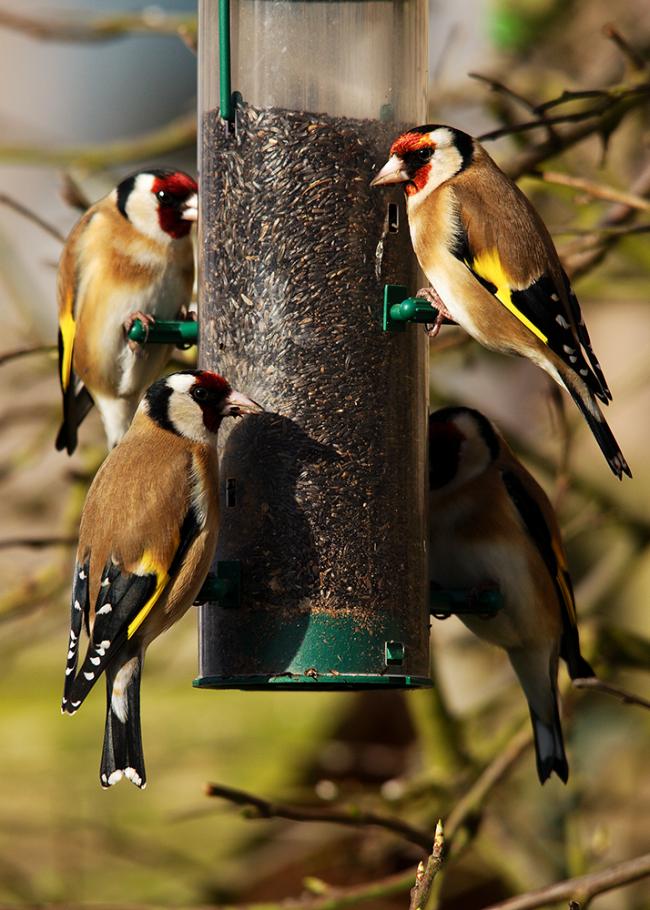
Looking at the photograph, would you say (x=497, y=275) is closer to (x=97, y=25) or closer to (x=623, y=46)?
(x=623, y=46)


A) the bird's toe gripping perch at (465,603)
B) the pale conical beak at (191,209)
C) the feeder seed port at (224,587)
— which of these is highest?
the pale conical beak at (191,209)

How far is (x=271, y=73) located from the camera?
5.14m

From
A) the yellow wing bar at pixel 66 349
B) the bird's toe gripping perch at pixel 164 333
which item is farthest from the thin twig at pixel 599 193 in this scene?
the yellow wing bar at pixel 66 349

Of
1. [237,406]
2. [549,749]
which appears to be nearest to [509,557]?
[549,749]

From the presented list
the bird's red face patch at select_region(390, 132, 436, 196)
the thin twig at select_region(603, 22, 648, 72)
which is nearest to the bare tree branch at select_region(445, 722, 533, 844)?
the bird's red face patch at select_region(390, 132, 436, 196)

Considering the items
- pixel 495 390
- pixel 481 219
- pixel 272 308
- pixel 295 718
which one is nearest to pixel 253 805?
pixel 272 308

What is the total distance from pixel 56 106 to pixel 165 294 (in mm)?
22582

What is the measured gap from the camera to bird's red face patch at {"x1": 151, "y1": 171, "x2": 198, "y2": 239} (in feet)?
19.3

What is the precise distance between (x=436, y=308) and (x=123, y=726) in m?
1.63

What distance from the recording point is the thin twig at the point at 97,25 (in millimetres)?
6496

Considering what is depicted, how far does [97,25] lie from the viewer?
659cm

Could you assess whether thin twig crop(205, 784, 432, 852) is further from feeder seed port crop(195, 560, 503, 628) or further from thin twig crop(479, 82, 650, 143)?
thin twig crop(479, 82, 650, 143)

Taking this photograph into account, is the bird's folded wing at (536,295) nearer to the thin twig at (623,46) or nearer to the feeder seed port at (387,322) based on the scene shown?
the feeder seed port at (387,322)

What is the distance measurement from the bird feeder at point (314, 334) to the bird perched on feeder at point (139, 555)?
0.21 m
